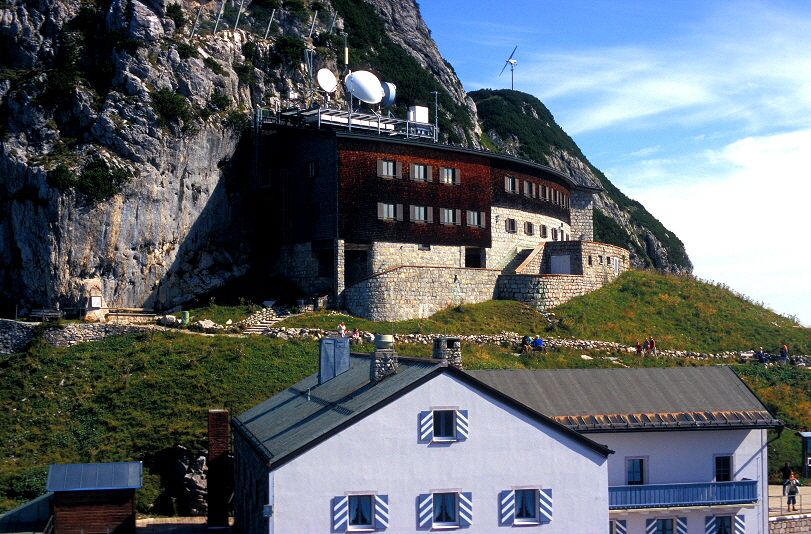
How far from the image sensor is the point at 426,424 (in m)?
25.8

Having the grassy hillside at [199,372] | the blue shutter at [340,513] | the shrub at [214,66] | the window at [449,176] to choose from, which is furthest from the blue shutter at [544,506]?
the shrub at [214,66]

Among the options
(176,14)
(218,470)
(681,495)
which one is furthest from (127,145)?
(681,495)

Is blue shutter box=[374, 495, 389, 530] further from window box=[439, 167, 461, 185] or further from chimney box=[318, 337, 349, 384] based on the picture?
window box=[439, 167, 461, 185]

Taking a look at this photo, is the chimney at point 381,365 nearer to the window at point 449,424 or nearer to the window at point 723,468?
the window at point 449,424

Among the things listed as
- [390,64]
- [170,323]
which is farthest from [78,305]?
[390,64]

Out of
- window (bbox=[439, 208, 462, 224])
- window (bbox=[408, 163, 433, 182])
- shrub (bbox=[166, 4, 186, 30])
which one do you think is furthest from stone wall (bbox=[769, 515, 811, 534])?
shrub (bbox=[166, 4, 186, 30])

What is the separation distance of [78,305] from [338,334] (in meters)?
14.7

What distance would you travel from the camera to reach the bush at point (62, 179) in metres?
51.2

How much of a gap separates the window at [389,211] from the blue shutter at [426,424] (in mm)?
32035

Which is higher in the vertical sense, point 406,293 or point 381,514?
point 406,293

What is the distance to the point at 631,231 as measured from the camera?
4700 inches

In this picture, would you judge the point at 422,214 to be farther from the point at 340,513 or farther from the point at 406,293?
the point at 340,513

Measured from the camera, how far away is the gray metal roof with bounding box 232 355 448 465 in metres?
25.2

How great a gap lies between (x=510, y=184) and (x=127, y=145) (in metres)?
25.9
